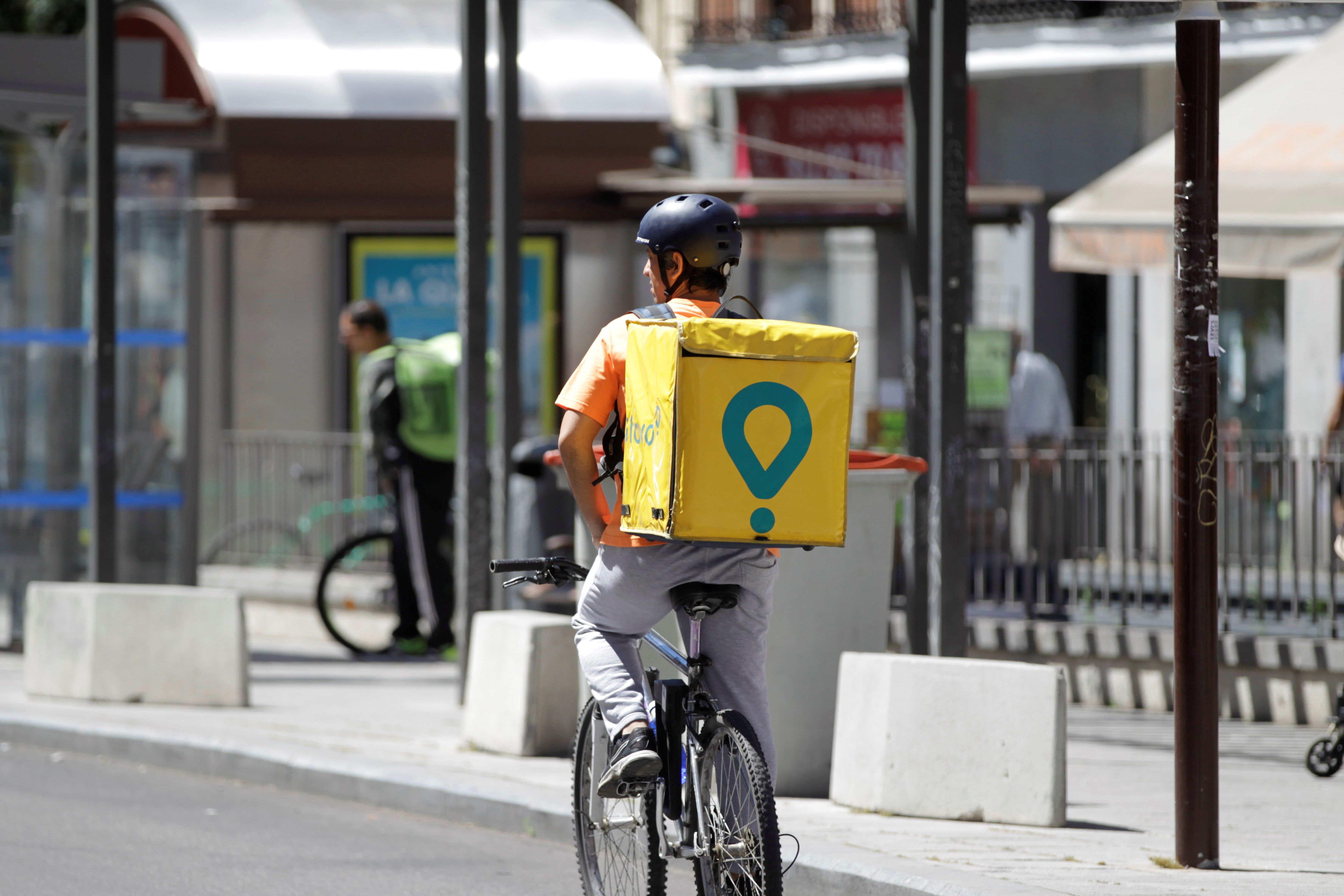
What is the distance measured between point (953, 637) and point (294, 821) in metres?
2.40

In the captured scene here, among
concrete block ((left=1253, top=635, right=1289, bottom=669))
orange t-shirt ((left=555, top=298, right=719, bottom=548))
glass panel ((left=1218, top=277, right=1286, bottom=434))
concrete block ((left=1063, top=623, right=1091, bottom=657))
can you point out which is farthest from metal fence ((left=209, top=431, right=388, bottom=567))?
orange t-shirt ((left=555, top=298, right=719, bottom=548))

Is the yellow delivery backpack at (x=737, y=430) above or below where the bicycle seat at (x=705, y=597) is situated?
above

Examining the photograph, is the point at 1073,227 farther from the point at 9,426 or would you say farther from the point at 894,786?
the point at 9,426

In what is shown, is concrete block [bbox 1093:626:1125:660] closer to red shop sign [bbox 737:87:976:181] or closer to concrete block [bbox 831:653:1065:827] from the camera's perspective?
concrete block [bbox 831:653:1065:827]

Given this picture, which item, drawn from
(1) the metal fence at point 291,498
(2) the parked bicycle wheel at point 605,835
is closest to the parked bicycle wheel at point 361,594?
(1) the metal fence at point 291,498

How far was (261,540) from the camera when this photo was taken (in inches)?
553

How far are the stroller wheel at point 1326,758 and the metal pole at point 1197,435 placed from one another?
2.09 metres

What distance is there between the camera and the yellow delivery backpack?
15.7ft

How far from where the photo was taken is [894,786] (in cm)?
679

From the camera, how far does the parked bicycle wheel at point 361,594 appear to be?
41.5 feet

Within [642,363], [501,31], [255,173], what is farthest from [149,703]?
[255,173]

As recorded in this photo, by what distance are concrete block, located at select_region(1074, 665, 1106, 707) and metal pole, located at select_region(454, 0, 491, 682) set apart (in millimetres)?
2940

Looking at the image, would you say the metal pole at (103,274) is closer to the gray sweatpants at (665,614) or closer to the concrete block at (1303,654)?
the concrete block at (1303,654)

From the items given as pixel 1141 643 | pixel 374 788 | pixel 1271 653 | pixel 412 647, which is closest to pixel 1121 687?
pixel 1141 643
